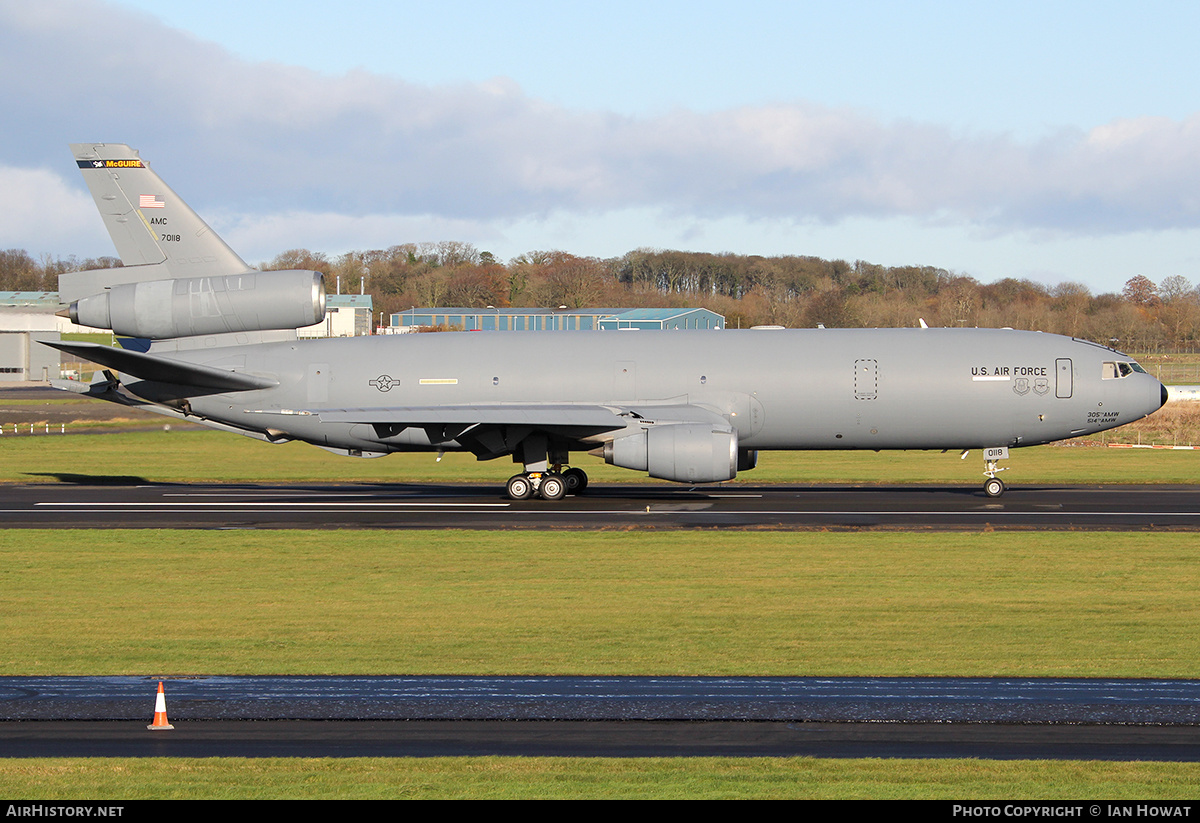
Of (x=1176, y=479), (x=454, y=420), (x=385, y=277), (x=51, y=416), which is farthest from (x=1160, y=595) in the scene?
(x=385, y=277)

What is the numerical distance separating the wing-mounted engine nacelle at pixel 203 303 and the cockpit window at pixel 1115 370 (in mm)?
23702

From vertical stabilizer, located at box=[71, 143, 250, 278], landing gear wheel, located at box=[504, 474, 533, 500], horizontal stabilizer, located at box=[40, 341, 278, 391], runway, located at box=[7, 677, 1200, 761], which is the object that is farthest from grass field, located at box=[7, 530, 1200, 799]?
vertical stabilizer, located at box=[71, 143, 250, 278]

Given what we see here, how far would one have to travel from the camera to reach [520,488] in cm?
3541

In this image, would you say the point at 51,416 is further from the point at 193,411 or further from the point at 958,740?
the point at 958,740

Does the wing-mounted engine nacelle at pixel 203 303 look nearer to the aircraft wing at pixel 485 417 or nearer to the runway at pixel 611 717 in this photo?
the aircraft wing at pixel 485 417

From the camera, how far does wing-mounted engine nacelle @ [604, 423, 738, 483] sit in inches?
1260

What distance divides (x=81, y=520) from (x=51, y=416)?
4862cm

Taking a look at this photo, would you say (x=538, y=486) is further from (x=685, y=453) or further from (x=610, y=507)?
(x=685, y=453)

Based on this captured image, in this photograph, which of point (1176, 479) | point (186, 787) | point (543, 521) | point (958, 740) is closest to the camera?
point (186, 787)

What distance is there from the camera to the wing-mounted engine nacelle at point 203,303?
3494cm

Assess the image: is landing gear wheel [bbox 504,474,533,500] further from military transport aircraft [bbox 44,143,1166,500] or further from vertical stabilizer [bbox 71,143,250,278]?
vertical stabilizer [bbox 71,143,250,278]

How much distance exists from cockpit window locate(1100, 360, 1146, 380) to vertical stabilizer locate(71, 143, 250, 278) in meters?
27.1

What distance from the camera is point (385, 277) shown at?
158 meters

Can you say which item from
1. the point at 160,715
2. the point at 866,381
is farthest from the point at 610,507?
the point at 160,715
